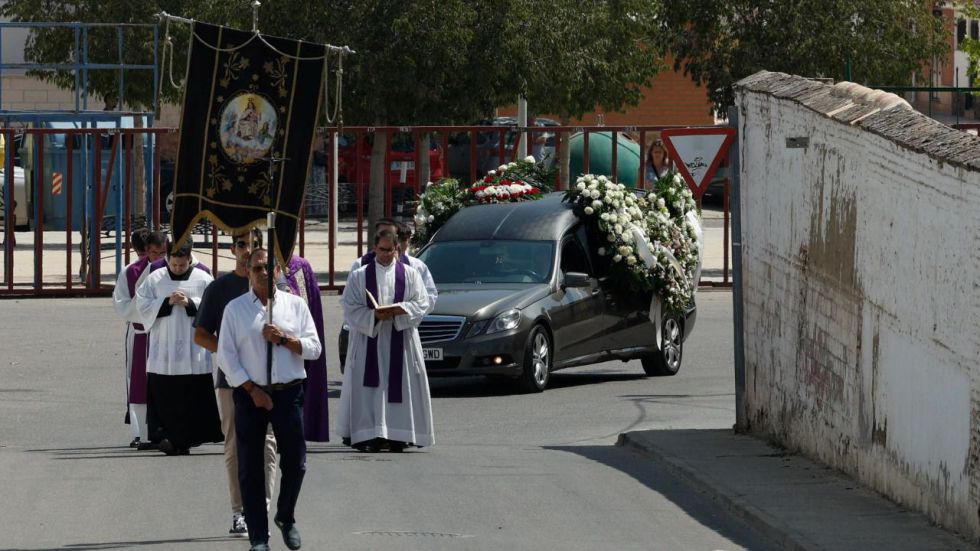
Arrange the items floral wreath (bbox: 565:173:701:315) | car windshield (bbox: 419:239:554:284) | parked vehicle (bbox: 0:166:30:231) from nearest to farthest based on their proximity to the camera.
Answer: car windshield (bbox: 419:239:554:284)
floral wreath (bbox: 565:173:701:315)
parked vehicle (bbox: 0:166:30:231)

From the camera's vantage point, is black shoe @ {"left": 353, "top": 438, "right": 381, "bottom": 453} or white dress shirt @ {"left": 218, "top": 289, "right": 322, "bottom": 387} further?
black shoe @ {"left": 353, "top": 438, "right": 381, "bottom": 453}

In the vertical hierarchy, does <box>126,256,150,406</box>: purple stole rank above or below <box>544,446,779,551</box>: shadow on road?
above

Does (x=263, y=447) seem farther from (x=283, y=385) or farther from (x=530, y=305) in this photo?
(x=530, y=305)

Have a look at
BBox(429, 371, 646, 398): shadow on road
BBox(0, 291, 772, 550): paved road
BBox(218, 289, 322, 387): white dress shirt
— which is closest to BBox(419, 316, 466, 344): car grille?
BBox(0, 291, 772, 550): paved road

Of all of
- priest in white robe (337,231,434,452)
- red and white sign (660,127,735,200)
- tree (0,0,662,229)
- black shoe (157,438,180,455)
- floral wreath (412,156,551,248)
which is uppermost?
tree (0,0,662,229)

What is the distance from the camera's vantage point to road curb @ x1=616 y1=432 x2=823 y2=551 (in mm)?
10195

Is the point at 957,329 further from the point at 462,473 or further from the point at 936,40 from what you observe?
the point at 936,40

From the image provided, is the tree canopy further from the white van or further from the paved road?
the paved road

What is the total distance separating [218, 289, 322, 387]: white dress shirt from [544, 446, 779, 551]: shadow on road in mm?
2623

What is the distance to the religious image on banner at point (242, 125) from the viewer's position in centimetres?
1284

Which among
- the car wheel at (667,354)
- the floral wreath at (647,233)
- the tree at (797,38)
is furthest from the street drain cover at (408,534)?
the tree at (797,38)

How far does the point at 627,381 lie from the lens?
19.9 m

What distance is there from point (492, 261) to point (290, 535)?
938 cm

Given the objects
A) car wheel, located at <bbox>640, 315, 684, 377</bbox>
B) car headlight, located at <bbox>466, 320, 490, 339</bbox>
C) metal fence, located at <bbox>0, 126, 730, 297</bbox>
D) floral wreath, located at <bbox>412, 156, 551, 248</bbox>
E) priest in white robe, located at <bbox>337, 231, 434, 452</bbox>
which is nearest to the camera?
priest in white robe, located at <bbox>337, 231, 434, 452</bbox>
